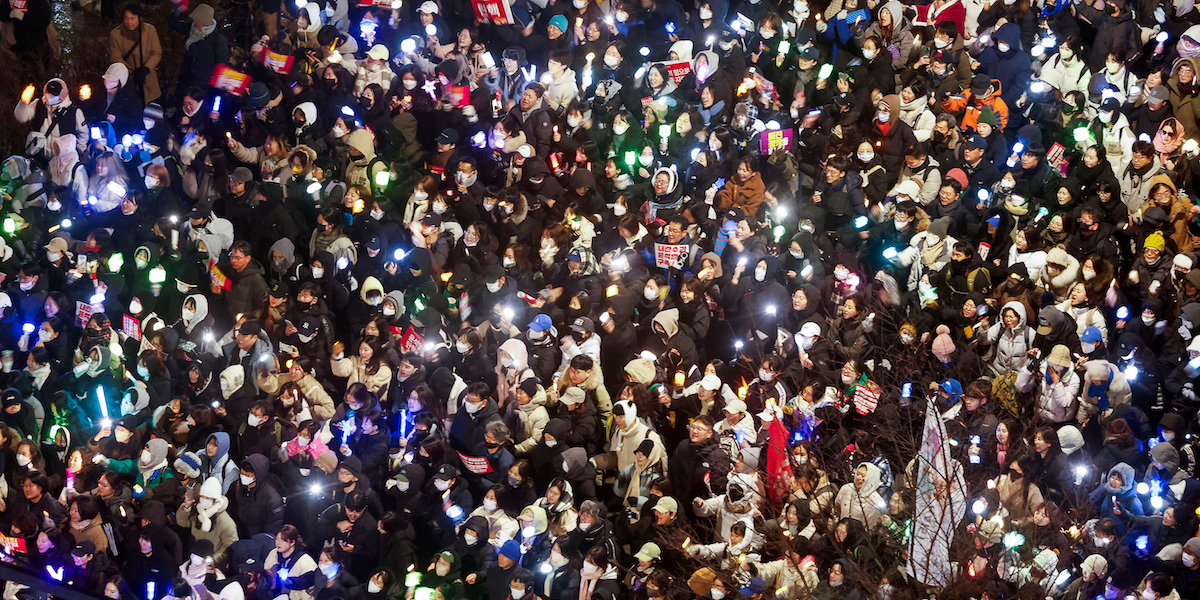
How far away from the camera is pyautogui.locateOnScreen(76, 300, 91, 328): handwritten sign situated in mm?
14812

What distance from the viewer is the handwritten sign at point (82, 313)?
48.6ft

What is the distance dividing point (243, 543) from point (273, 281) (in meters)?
3.25

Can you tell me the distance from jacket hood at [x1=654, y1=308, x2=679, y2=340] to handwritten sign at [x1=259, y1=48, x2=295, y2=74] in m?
5.68

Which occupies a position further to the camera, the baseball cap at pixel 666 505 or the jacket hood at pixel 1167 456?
the baseball cap at pixel 666 505

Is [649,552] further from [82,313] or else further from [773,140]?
[82,313]

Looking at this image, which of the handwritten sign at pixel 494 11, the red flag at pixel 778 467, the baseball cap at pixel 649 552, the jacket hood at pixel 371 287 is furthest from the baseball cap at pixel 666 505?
the handwritten sign at pixel 494 11

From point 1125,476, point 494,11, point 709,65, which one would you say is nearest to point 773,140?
point 709,65

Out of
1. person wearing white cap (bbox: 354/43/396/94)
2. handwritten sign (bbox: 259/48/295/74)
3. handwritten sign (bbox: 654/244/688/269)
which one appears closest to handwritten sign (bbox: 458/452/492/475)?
handwritten sign (bbox: 654/244/688/269)

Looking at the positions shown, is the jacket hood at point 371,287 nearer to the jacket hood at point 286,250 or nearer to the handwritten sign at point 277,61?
the jacket hood at point 286,250

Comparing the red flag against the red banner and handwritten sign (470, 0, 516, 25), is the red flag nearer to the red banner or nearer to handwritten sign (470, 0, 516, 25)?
the red banner

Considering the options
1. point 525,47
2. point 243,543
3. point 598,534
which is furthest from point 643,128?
point 243,543

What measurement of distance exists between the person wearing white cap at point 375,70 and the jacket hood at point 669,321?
4.76 metres

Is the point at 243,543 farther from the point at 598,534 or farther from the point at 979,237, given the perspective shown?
the point at 979,237

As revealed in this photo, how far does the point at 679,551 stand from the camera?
12633mm
